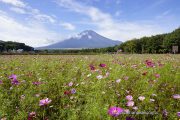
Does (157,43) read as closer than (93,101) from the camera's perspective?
No

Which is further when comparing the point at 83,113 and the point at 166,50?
the point at 166,50

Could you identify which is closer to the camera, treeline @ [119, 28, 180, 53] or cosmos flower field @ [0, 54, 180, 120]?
cosmos flower field @ [0, 54, 180, 120]

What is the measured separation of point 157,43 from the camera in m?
77.4

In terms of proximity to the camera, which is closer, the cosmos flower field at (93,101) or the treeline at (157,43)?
the cosmos flower field at (93,101)

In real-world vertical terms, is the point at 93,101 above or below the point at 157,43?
below

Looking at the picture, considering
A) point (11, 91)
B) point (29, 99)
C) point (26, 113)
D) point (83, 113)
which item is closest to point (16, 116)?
point (26, 113)

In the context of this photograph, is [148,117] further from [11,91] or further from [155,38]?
[155,38]

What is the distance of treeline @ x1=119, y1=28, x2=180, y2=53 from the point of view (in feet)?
216

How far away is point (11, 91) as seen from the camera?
423 centimetres

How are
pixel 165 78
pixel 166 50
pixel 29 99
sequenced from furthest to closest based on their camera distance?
pixel 166 50 → pixel 165 78 → pixel 29 99

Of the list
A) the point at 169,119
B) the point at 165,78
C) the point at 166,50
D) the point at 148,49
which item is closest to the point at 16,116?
the point at 169,119

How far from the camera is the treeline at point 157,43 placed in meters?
65.9

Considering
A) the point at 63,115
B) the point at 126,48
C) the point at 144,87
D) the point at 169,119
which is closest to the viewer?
the point at 169,119

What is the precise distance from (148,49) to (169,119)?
77.5m
